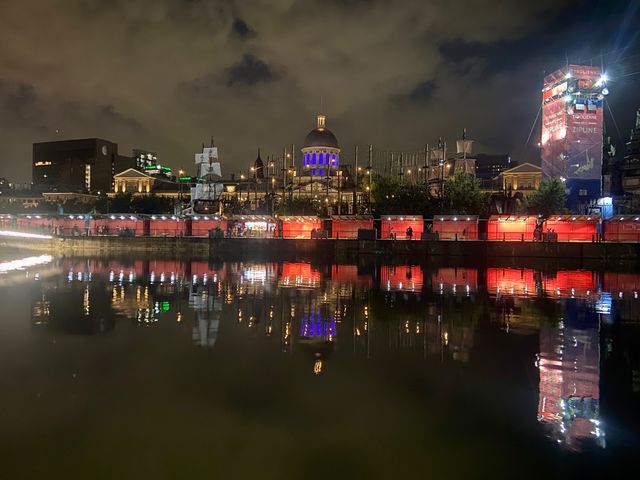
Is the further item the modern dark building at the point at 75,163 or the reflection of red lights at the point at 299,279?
the modern dark building at the point at 75,163

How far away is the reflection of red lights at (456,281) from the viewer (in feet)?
79.8

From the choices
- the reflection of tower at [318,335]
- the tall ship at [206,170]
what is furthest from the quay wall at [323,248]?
the reflection of tower at [318,335]

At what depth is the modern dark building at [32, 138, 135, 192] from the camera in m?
182

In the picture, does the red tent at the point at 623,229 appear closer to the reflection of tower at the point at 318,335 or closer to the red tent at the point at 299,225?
the red tent at the point at 299,225

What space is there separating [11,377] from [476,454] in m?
8.27

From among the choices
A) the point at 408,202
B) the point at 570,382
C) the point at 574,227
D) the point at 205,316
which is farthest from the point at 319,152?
the point at 570,382

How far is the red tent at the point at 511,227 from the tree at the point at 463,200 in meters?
9.76

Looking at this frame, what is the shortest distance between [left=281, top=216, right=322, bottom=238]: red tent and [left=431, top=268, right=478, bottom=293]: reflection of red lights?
91.1ft

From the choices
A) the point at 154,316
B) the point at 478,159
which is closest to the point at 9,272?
the point at 154,316

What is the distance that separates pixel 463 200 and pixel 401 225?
1273 centimetres

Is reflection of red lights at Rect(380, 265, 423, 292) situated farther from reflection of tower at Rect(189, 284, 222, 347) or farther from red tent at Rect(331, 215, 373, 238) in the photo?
red tent at Rect(331, 215, 373, 238)

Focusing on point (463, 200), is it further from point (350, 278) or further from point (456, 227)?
point (350, 278)

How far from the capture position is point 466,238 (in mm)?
53281

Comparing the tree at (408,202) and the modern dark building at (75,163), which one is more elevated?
the modern dark building at (75,163)
